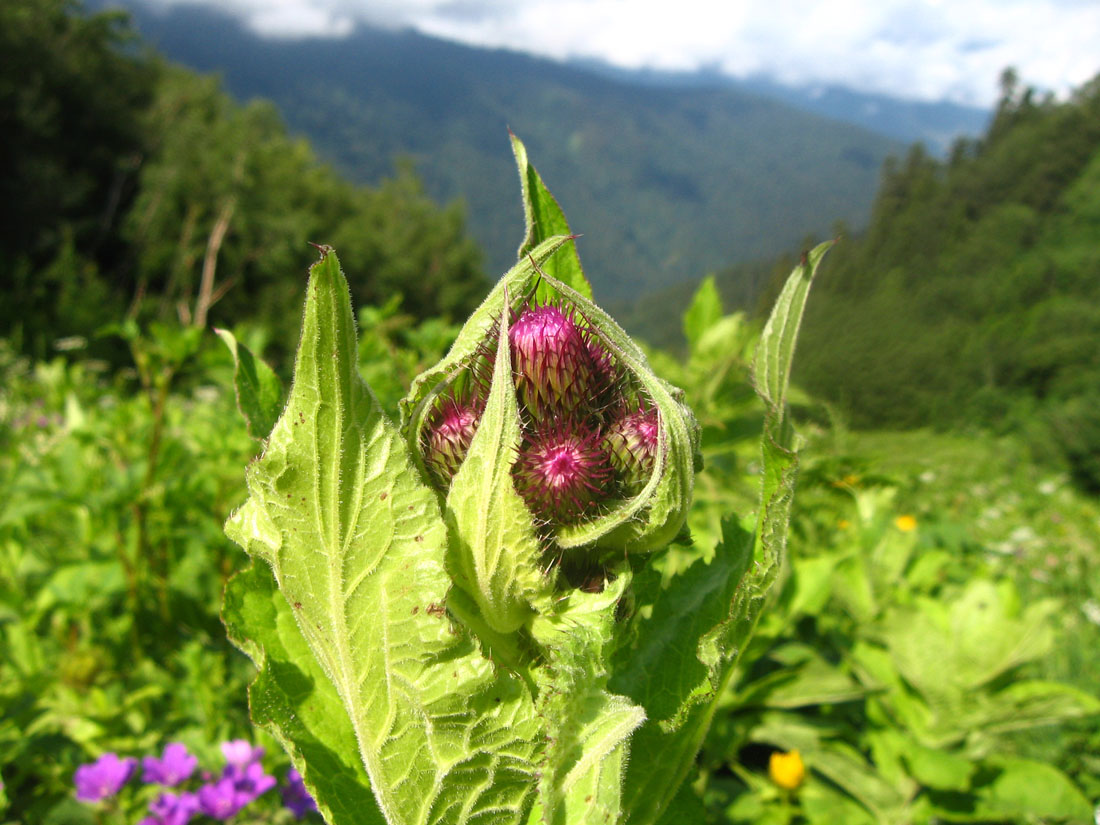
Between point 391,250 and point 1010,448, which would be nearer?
point 1010,448

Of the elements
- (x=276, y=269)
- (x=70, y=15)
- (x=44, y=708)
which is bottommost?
(x=276, y=269)

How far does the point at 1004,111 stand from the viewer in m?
27.8

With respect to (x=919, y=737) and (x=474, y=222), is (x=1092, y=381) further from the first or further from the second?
(x=474, y=222)

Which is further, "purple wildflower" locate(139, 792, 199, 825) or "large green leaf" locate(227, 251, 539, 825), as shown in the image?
"purple wildflower" locate(139, 792, 199, 825)

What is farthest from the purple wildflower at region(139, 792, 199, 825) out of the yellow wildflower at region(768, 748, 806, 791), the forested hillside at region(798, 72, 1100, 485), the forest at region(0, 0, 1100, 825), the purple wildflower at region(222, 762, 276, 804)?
the forested hillside at region(798, 72, 1100, 485)

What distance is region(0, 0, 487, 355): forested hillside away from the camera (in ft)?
102

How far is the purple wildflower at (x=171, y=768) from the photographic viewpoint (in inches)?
88.8

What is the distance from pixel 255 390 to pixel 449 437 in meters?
0.46

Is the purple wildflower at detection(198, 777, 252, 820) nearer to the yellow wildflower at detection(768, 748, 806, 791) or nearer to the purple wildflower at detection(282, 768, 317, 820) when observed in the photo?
the purple wildflower at detection(282, 768, 317, 820)

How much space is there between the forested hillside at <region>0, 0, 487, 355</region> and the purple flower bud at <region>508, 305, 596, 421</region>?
83.0ft

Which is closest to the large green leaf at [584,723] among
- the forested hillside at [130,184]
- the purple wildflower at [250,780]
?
the purple wildflower at [250,780]

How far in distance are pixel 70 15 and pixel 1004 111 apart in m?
45.6

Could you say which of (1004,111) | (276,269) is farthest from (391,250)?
(1004,111)

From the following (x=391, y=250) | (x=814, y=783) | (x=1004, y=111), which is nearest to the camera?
(x=814, y=783)
